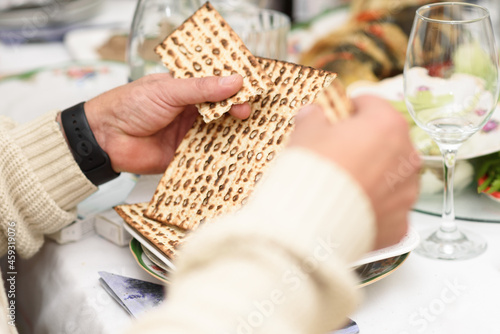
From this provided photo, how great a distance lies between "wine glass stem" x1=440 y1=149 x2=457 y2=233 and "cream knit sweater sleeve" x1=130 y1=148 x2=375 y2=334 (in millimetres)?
386

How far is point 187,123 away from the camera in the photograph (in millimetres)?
1063

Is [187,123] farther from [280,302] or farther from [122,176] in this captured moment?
[280,302]

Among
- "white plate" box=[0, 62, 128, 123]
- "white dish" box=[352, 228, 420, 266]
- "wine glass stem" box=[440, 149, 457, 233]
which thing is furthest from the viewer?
"white plate" box=[0, 62, 128, 123]

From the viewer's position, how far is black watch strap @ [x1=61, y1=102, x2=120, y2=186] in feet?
3.32

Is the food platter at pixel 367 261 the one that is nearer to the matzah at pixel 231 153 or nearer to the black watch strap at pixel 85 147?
the matzah at pixel 231 153

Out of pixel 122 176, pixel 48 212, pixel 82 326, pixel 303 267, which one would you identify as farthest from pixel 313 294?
pixel 122 176

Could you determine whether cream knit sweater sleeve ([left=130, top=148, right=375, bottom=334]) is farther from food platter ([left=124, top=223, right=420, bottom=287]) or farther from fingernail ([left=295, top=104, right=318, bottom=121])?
food platter ([left=124, top=223, right=420, bottom=287])

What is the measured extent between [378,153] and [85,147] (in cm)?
62

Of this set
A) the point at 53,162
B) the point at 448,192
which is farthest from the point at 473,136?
the point at 53,162

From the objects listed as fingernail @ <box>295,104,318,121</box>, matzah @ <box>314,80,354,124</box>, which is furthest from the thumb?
matzah @ <box>314,80,354,124</box>

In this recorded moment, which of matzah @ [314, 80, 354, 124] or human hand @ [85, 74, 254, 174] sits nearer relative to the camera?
matzah @ [314, 80, 354, 124]

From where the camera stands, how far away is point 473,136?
3.32ft

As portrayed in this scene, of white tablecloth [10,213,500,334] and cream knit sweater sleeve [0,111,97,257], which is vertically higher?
cream knit sweater sleeve [0,111,97,257]

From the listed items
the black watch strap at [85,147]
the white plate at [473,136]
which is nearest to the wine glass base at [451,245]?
the white plate at [473,136]
